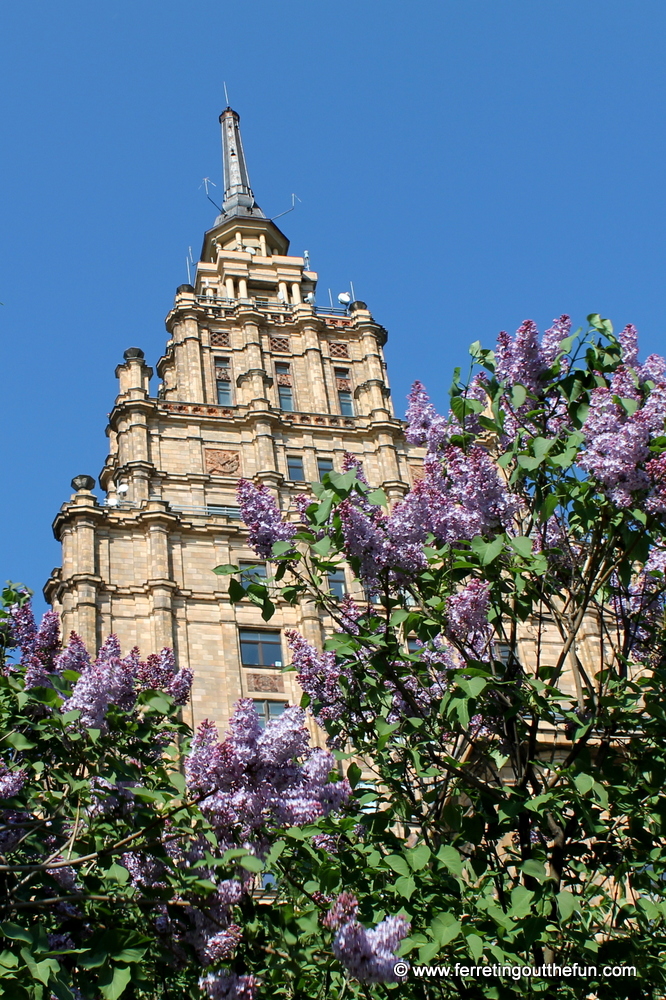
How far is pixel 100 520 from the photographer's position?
114ft

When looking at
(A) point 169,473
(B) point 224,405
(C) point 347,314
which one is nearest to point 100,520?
(A) point 169,473

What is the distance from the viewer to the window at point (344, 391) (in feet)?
137

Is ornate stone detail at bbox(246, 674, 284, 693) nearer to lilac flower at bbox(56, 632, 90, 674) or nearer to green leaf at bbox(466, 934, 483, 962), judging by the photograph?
lilac flower at bbox(56, 632, 90, 674)

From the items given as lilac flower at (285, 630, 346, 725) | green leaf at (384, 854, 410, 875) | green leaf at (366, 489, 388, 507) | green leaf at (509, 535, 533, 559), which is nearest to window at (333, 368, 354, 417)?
lilac flower at (285, 630, 346, 725)

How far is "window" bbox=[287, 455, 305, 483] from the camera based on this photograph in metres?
38.1

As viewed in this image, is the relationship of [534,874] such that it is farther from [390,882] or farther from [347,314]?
[347,314]

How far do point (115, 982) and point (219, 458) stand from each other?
Result: 99.3 feet

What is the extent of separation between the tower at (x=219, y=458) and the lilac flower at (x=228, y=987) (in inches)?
814

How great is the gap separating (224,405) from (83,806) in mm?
30697

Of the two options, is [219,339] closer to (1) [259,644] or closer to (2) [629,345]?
(1) [259,644]

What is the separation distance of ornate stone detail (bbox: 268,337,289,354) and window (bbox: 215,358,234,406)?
2226 mm

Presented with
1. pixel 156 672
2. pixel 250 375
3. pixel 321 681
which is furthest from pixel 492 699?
pixel 250 375

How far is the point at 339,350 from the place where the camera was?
1732 inches

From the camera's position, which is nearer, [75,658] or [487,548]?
[487,548]
